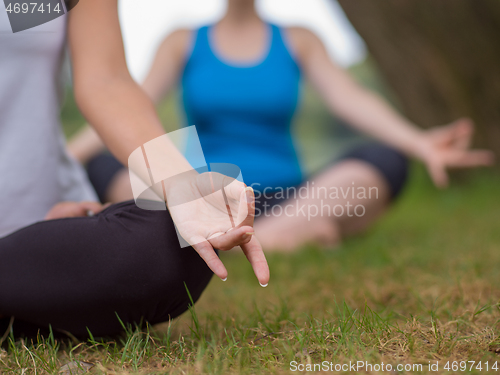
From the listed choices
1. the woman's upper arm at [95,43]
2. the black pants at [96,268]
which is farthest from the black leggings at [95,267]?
the woman's upper arm at [95,43]

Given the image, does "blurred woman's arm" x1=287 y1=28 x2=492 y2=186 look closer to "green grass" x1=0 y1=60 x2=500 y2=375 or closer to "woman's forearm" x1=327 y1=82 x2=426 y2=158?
"woman's forearm" x1=327 y1=82 x2=426 y2=158

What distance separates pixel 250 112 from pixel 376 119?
629 millimetres

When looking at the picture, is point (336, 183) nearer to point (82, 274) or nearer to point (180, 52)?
point (180, 52)

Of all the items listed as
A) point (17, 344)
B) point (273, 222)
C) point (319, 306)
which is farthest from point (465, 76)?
point (17, 344)

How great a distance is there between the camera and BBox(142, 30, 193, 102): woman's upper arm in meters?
2.45

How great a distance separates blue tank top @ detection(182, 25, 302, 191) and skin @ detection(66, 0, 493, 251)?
0.31 ft

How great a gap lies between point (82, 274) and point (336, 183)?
171 cm

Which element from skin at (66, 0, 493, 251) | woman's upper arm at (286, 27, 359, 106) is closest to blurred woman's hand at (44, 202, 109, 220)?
skin at (66, 0, 493, 251)

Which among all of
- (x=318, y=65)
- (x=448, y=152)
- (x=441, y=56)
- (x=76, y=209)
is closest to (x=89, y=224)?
(x=76, y=209)

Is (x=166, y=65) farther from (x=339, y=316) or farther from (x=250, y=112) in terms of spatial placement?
(x=339, y=316)

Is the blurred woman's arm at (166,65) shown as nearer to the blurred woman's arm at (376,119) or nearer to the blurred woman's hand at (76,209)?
the blurred woman's arm at (376,119)

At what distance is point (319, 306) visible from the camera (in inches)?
53.8

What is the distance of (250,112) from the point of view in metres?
2.35

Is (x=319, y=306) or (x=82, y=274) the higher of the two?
(x=82, y=274)
